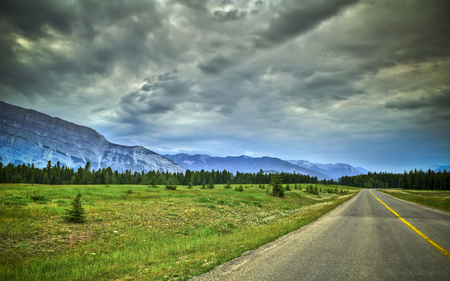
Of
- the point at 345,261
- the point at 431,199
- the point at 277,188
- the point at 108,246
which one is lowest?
the point at 277,188

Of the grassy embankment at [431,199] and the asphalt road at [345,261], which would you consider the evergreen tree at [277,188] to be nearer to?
the grassy embankment at [431,199]

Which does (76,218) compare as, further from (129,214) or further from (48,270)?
(48,270)

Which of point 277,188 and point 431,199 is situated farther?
point 277,188

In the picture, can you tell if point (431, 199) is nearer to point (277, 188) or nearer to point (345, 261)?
point (277, 188)

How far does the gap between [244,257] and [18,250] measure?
12.0 meters

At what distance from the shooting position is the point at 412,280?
606 centimetres

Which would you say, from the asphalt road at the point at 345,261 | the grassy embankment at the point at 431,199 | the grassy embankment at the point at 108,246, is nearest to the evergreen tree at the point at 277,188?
the grassy embankment at the point at 431,199

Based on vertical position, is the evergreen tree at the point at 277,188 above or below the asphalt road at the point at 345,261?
below

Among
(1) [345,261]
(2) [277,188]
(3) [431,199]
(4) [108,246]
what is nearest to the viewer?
(1) [345,261]

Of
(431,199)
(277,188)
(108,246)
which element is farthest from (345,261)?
(277,188)

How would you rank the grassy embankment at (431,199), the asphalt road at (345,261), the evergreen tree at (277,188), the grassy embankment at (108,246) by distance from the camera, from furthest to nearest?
the evergreen tree at (277,188) → the grassy embankment at (431,199) → the grassy embankment at (108,246) → the asphalt road at (345,261)

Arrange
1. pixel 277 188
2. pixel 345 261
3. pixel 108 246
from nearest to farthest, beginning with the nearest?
1. pixel 345 261
2. pixel 108 246
3. pixel 277 188

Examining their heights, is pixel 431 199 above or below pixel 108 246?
above

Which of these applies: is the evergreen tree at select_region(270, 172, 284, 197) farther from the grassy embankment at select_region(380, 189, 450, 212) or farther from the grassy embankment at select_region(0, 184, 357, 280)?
the grassy embankment at select_region(0, 184, 357, 280)
